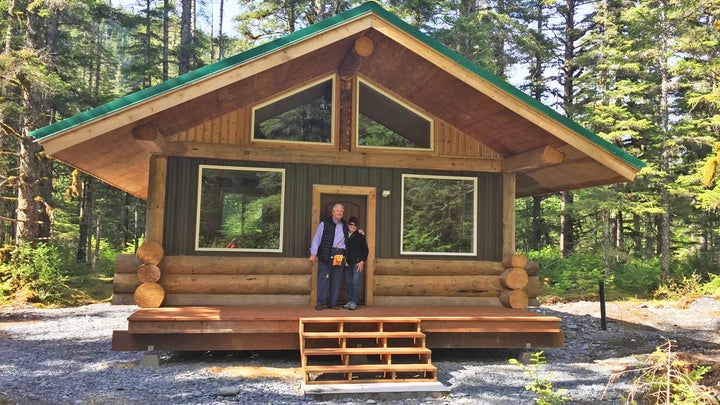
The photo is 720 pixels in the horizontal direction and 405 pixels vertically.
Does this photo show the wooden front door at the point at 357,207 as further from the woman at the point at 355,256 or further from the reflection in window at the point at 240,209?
the reflection in window at the point at 240,209

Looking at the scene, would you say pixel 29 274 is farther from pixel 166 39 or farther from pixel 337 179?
pixel 166 39

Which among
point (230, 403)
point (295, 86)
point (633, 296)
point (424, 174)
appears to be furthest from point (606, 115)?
point (230, 403)

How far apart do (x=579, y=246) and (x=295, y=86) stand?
18827 millimetres

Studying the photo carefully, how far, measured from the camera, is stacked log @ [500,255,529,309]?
28.4 ft

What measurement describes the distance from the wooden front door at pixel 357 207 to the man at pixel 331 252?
53 centimetres

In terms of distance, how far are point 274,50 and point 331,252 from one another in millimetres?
3133

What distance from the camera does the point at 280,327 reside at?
23.4 feet

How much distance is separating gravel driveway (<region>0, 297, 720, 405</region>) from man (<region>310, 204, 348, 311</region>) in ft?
3.68

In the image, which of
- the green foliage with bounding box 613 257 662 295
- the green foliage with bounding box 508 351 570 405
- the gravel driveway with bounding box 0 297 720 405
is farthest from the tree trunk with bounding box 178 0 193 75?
the green foliage with bounding box 613 257 662 295

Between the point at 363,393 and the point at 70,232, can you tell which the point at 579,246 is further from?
the point at 70,232

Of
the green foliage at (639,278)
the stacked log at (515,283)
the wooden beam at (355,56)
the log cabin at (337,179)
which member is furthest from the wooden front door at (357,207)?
the green foliage at (639,278)

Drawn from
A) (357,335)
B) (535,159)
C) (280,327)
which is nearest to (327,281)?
(280,327)

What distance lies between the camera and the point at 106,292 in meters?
15.0

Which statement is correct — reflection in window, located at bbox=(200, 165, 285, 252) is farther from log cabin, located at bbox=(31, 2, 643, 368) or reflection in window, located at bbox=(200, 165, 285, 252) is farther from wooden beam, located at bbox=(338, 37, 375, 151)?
wooden beam, located at bbox=(338, 37, 375, 151)
